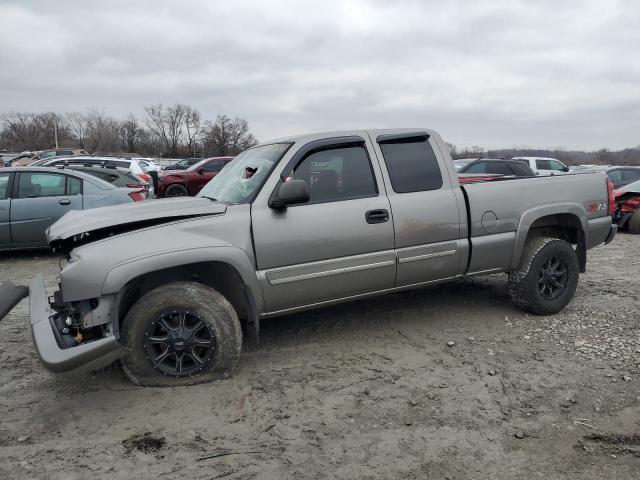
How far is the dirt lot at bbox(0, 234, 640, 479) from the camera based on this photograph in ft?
8.88

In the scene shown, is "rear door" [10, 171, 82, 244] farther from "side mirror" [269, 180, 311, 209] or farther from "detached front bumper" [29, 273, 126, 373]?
"side mirror" [269, 180, 311, 209]

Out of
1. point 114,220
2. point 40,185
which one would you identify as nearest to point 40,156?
point 40,185

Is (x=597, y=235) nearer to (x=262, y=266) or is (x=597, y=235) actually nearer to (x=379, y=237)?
(x=379, y=237)

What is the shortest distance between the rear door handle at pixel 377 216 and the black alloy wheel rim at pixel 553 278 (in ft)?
6.13

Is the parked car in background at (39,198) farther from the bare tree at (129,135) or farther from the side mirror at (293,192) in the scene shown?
the bare tree at (129,135)

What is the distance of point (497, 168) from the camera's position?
1441 cm

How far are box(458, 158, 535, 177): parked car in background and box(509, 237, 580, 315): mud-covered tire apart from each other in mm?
9715

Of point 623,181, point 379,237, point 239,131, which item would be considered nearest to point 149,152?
point 239,131

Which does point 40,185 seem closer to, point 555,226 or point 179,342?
point 179,342

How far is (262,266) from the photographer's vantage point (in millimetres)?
3684

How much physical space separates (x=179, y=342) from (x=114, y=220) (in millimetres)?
994

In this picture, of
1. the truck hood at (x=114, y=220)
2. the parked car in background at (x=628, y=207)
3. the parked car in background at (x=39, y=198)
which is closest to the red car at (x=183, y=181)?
the parked car in background at (x=39, y=198)

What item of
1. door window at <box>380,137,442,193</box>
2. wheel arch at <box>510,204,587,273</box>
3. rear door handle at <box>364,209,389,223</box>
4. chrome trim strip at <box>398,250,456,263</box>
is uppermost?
door window at <box>380,137,442,193</box>

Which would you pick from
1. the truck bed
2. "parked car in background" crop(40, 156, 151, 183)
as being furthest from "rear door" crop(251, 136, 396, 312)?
"parked car in background" crop(40, 156, 151, 183)
